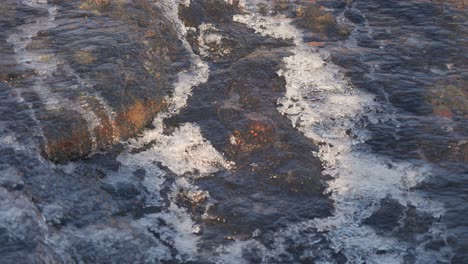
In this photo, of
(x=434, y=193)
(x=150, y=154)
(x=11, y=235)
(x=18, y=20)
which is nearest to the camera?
(x=11, y=235)

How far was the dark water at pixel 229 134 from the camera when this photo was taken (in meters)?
5.74

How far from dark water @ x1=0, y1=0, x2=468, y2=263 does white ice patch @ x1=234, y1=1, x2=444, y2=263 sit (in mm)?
20

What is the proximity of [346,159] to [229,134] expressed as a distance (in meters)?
1.35

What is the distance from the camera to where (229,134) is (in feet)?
23.1

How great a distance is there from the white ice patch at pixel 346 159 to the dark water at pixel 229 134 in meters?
0.02

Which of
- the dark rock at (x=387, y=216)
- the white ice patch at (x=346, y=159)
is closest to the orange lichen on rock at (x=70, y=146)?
the white ice patch at (x=346, y=159)

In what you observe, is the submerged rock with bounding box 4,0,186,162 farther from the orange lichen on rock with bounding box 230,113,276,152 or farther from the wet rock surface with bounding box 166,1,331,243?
the orange lichen on rock with bounding box 230,113,276,152

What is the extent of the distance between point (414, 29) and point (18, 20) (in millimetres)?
5705

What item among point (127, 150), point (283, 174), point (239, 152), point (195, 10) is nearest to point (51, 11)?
point (195, 10)

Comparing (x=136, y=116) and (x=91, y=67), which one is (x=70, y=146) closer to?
(x=136, y=116)

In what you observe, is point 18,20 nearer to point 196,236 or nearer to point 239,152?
point 239,152

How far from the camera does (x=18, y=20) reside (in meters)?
8.45

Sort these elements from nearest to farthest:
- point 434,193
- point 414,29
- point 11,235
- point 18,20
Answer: point 11,235 < point 434,193 < point 18,20 < point 414,29

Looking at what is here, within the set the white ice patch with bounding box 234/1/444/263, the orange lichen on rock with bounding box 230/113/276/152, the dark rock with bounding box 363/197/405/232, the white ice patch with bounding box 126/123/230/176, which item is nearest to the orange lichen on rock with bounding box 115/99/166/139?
the white ice patch with bounding box 126/123/230/176
